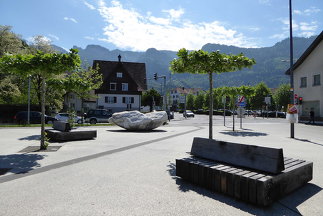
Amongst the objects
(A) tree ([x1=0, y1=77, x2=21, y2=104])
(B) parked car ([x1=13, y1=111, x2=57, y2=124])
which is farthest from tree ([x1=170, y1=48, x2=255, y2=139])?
(A) tree ([x1=0, y1=77, x2=21, y2=104])

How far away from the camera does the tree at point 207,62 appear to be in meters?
8.52

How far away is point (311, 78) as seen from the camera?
109ft

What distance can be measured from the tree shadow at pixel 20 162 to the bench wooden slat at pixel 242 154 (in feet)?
14.0

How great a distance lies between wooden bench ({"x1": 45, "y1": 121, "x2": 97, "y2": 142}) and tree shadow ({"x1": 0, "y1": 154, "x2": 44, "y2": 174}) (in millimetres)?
3494

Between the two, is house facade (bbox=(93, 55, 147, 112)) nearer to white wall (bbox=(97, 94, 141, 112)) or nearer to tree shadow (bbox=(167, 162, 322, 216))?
white wall (bbox=(97, 94, 141, 112))

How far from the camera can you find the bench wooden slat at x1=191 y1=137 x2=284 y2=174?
14.1 ft

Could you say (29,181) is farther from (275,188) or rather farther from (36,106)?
(36,106)

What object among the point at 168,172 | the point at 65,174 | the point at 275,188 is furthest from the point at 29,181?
the point at 275,188

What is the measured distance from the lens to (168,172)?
20.5ft

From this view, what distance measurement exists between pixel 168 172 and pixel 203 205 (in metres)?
2.13

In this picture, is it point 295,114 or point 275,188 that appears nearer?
point 275,188

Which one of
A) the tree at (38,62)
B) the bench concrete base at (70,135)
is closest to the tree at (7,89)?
the bench concrete base at (70,135)

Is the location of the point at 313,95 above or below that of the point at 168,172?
above

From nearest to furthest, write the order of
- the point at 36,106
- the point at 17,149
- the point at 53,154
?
1. the point at 53,154
2. the point at 17,149
3. the point at 36,106
